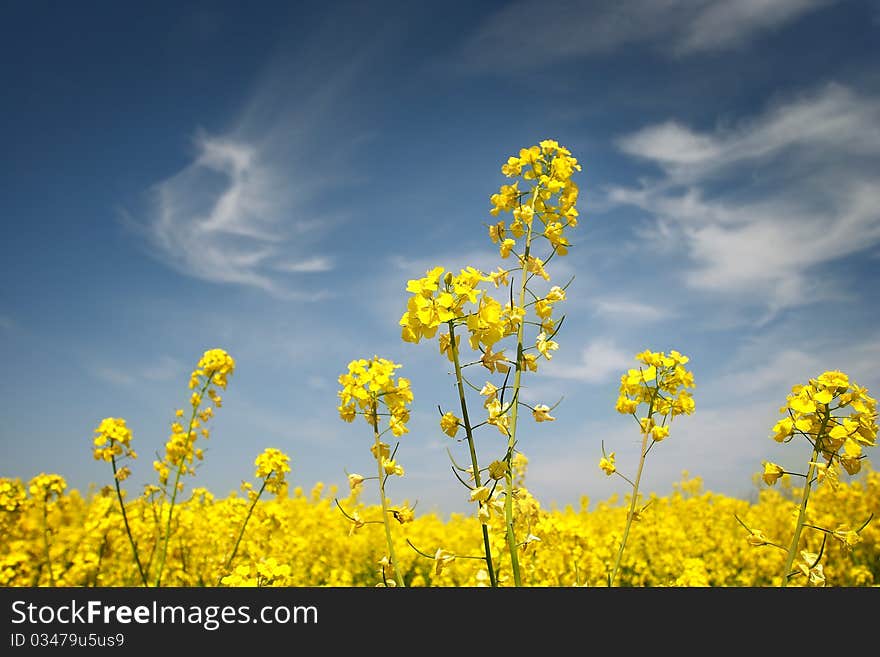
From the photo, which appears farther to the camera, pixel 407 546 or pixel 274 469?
pixel 407 546

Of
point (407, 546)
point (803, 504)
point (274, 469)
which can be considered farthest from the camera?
point (407, 546)

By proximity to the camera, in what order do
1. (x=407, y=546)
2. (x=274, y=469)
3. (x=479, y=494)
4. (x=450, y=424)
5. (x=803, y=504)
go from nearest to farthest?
(x=479, y=494) < (x=450, y=424) < (x=803, y=504) < (x=274, y=469) < (x=407, y=546)

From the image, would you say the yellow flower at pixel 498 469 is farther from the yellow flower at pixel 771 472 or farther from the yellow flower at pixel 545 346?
the yellow flower at pixel 771 472

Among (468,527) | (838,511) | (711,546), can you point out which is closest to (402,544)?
(468,527)

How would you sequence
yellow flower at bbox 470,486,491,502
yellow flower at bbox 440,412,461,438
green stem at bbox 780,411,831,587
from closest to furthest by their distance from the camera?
1. yellow flower at bbox 470,486,491,502
2. yellow flower at bbox 440,412,461,438
3. green stem at bbox 780,411,831,587

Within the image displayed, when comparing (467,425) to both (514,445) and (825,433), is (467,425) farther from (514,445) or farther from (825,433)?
(825,433)

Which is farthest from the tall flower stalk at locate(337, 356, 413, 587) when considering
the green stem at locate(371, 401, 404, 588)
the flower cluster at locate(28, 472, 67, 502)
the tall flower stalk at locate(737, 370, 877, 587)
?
the flower cluster at locate(28, 472, 67, 502)

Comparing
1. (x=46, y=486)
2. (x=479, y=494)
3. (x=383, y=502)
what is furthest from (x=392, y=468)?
(x=46, y=486)

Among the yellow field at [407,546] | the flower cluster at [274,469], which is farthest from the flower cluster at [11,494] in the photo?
the flower cluster at [274,469]

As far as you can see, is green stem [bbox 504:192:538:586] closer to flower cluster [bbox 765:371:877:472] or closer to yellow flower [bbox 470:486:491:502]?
yellow flower [bbox 470:486:491:502]

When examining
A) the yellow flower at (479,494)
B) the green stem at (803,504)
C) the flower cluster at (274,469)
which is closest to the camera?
the yellow flower at (479,494)
